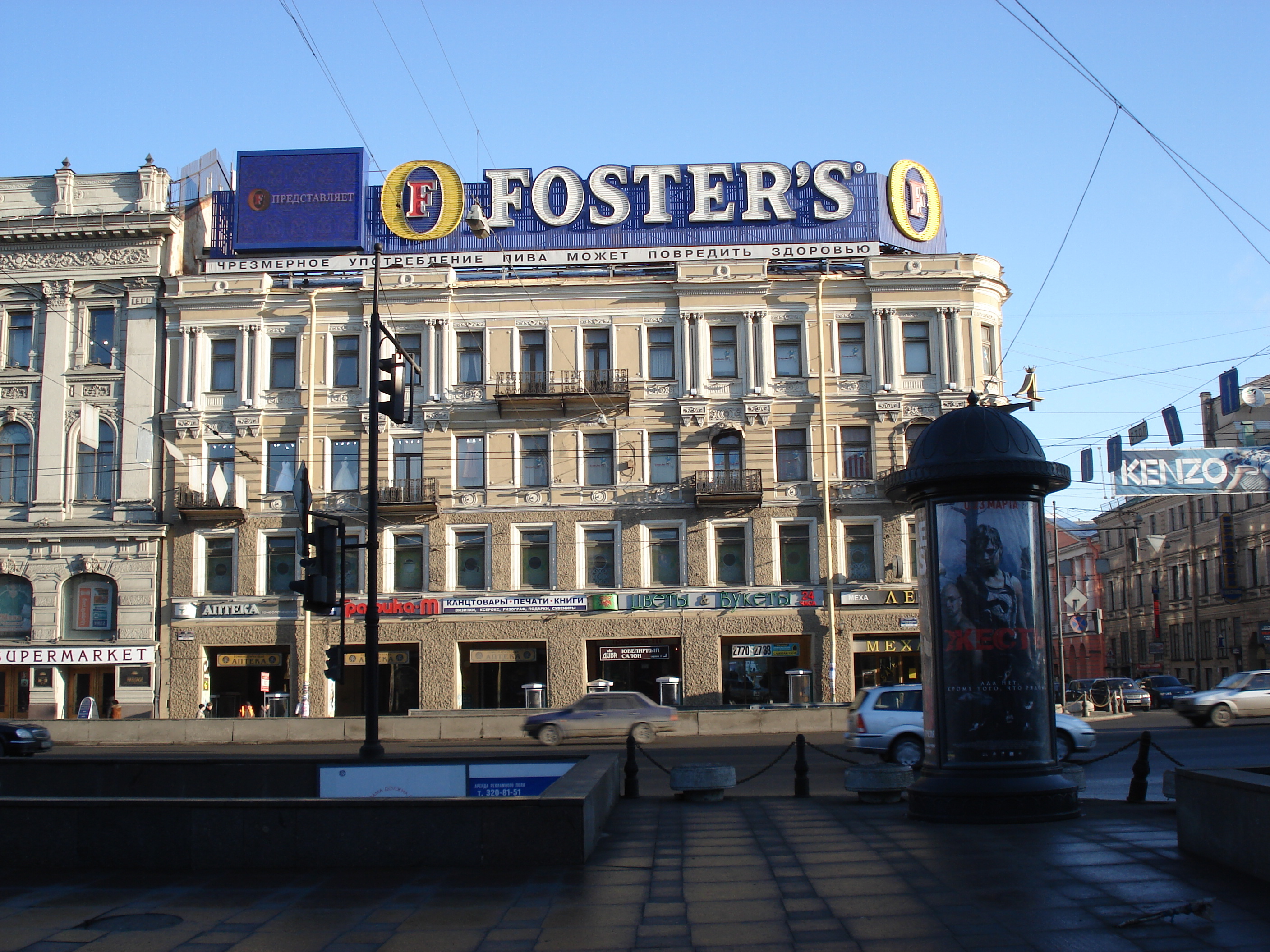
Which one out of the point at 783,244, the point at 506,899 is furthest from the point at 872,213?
the point at 506,899

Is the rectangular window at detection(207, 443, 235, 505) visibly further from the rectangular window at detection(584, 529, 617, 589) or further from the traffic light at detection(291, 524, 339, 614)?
the traffic light at detection(291, 524, 339, 614)

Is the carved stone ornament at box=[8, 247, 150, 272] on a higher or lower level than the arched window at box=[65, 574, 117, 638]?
higher

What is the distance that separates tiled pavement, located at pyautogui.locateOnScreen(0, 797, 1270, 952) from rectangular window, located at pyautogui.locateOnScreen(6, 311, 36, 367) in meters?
36.0

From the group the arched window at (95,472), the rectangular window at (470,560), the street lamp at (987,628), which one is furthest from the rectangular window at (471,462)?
the street lamp at (987,628)

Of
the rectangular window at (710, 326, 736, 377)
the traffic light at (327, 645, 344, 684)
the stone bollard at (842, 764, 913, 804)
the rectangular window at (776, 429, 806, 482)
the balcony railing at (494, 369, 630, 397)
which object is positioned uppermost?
the rectangular window at (710, 326, 736, 377)

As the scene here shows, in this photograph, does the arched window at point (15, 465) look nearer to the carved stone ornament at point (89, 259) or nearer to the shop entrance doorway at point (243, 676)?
the carved stone ornament at point (89, 259)

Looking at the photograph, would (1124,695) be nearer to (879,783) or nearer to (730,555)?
(730,555)

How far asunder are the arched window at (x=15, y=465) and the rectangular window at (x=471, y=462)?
15.1m

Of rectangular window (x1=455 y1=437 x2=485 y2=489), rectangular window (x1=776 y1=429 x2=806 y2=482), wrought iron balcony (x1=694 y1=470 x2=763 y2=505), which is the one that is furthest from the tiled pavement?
rectangular window (x1=455 y1=437 x2=485 y2=489)

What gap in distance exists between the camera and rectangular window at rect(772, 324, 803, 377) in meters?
40.4

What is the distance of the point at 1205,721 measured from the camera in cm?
3150

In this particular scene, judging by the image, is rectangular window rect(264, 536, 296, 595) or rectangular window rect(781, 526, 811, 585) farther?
rectangular window rect(264, 536, 296, 595)

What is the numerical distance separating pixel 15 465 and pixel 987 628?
1507 inches

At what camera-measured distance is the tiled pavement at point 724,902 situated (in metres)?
7.44
